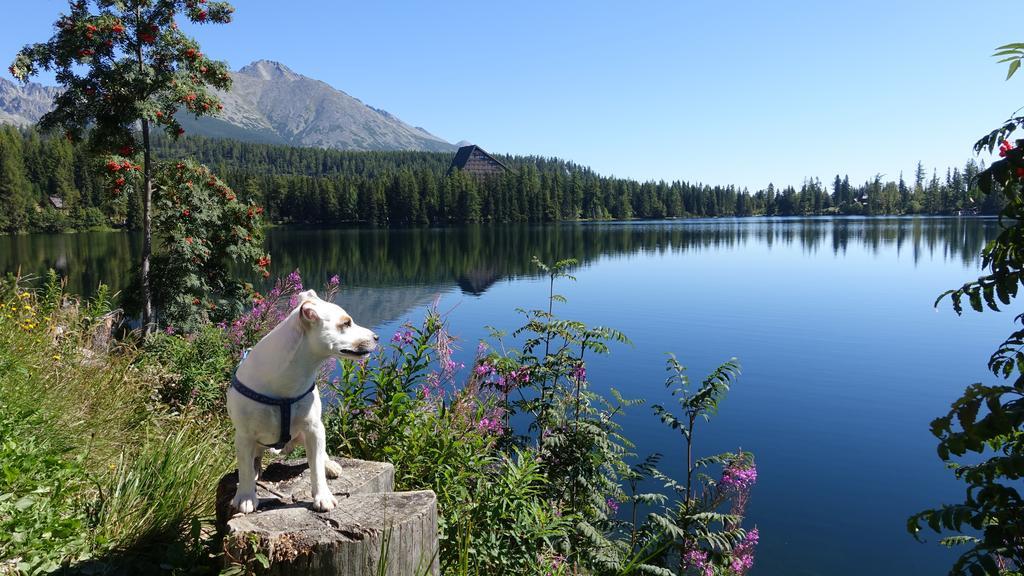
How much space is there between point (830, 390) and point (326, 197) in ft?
372

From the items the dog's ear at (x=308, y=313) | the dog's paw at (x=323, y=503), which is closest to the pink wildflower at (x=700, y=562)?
the dog's paw at (x=323, y=503)

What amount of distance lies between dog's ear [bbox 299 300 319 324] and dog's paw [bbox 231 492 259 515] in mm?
943

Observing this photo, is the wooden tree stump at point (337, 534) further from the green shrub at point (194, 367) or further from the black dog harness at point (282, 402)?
the green shrub at point (194, 367)

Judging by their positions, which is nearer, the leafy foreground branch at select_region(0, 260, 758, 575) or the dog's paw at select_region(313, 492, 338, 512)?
the dog's paw at select_region(313, 492, 338, 512)

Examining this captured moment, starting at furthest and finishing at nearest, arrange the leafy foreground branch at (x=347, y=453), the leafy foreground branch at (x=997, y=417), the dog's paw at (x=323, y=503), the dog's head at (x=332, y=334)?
the leafy foreground branch at (x=347, y=453) < the dog's paw at (x=323, y=503) < the dog's head at (x=332, y=334) < the leafy foreground branch at (x=997, y=417)

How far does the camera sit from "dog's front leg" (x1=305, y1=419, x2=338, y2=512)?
2887mm

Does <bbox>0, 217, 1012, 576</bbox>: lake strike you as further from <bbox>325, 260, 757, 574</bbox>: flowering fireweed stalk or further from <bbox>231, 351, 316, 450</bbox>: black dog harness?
<bbox>231, 351, 316, 450</bbox>: black dog harness

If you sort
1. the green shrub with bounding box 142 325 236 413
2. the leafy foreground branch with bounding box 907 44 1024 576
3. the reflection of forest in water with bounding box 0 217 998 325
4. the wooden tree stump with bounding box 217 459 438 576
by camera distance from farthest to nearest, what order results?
the reflection of forest in water with bounding box 0 217 998 325
the green shrub with bounding box 142 325 236 413
the wooden tree stump with bounding box 217 459 438 576
the leafy foreground branch with bounding box 907 44 1024 576

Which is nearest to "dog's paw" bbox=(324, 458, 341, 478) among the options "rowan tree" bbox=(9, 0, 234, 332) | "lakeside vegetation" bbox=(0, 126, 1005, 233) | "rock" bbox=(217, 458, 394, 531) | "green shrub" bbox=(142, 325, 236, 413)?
"rock" bbox=(217, 458, 394, 531)

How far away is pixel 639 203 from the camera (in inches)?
6073

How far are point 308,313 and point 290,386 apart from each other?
40 centimetres

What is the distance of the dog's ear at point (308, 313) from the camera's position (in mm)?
2711

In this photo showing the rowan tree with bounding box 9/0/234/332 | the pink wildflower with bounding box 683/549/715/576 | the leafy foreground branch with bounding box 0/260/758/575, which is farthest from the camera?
the rowan tree with bounding box 9/0/234/332

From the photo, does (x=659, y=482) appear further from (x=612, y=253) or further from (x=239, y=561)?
(x=612, y=253)
